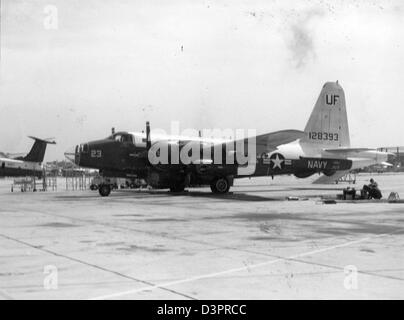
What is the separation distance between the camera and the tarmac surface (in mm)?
6266

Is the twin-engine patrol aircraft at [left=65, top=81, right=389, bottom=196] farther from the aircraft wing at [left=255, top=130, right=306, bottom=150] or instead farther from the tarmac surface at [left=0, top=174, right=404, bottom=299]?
the tarmac surface at [left=0, top=174, right=404, bottom=299]

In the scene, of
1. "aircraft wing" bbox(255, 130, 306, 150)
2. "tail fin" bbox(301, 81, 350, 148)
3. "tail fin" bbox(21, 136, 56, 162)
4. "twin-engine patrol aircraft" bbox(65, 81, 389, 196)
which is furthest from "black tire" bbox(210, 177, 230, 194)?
"tail fin" bbox(21, 136, 56, 162)

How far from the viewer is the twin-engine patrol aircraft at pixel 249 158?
2778cm

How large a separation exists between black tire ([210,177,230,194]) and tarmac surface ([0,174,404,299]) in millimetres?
14000

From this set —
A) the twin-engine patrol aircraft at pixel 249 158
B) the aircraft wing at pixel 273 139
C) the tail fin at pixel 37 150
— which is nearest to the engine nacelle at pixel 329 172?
the twin-engine patrol aircraft at pixel 249 158

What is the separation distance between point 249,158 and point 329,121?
8.30 metres

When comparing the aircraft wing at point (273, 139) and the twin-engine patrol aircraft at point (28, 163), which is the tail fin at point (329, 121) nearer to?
the aircraft wing at point (273, 139)

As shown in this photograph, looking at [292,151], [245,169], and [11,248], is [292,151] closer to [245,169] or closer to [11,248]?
[245,169]

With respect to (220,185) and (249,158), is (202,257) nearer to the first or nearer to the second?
(249,158)

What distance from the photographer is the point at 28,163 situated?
46031 millimetres

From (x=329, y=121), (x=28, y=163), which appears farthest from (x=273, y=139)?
(x=28, y=163)
